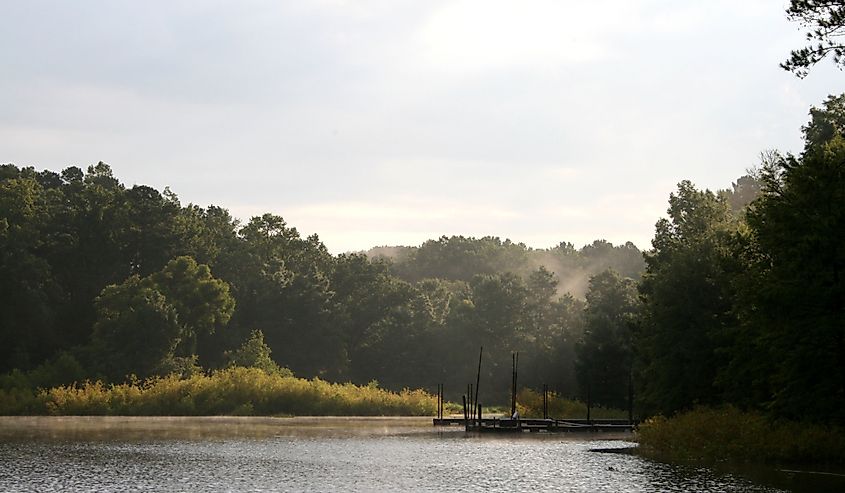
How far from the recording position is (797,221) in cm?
4372

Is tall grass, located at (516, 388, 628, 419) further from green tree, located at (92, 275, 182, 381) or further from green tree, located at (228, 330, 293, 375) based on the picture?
green tree, located at (92, 275, 182, 381)

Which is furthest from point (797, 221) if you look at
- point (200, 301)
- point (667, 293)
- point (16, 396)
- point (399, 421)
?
point (200, 301)

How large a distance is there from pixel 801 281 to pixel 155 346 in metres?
67.6

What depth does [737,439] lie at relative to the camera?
47844mm

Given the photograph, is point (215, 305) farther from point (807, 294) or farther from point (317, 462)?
point (807, 294)

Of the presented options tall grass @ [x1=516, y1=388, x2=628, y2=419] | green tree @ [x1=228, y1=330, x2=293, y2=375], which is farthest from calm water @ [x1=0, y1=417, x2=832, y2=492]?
green tree @ [x1=228, y1=330, x2=293, y2=375]

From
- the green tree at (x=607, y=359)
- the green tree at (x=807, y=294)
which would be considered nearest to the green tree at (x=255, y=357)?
the green tree at (x=607, y=359)

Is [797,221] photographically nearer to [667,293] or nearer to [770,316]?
[770,316]

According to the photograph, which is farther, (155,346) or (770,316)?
(155,346)

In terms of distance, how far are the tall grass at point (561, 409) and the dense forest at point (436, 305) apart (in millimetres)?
1047

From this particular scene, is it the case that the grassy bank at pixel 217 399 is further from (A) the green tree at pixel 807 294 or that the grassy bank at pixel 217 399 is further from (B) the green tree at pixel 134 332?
(A) the green tree at pixel 807 294

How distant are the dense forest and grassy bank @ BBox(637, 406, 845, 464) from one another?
29.1 inches

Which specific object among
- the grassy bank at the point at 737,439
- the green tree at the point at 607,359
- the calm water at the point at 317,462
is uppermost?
the green tree at the point at 607,359

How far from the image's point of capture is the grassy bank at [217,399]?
289ft
